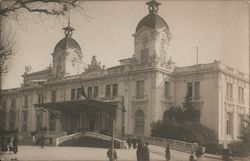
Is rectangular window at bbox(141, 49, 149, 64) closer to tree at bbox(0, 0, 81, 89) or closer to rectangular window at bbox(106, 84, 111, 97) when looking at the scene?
rectangular window at bbox(106, 84, 111, 97)

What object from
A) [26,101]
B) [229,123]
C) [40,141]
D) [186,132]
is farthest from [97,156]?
[26,101]

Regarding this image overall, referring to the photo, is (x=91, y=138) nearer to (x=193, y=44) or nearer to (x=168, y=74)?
(x=168, y=74)

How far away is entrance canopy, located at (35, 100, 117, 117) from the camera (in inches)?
914

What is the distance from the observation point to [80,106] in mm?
24469

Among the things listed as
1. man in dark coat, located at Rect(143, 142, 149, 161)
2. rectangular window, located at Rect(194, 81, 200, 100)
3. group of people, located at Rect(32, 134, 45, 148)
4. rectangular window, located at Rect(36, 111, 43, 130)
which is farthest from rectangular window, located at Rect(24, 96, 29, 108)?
man in dark coat, located at Rect(143, 142, 149, 161)

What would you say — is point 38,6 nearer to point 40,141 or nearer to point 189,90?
point 40,141

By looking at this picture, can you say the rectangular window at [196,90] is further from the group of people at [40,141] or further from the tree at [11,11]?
the tree at [11,11]

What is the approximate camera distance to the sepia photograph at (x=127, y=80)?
11.6 metres

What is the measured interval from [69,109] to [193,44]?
1487 cm

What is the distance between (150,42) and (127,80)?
245 centimetres

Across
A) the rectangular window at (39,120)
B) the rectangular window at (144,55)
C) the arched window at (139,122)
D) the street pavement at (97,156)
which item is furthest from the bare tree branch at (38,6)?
the rectangular window at (39,120)

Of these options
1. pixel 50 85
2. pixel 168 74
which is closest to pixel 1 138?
pixel 168 74

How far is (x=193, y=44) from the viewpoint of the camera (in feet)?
40.7

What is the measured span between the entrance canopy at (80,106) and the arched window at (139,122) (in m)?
1.32
